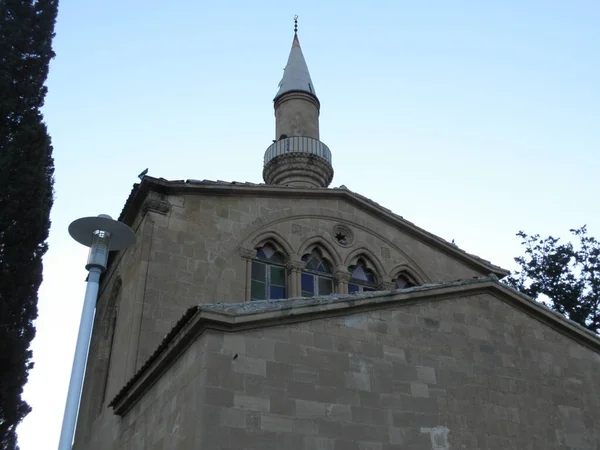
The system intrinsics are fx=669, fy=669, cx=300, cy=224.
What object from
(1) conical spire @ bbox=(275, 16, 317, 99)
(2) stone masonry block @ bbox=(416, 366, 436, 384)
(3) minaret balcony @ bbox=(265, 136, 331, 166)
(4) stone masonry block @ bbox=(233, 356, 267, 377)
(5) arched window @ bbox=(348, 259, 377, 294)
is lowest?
(4) stone masonry block @ bbox=(233, 356, 267, 377)

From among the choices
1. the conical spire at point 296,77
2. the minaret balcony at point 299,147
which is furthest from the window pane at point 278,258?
the conical spire at point 296,77

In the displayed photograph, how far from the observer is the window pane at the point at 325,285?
15.4m

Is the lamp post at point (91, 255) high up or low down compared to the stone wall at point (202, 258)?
down

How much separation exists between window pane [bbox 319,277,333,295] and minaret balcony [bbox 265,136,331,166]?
6972 mm

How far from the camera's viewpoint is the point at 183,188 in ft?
47.3

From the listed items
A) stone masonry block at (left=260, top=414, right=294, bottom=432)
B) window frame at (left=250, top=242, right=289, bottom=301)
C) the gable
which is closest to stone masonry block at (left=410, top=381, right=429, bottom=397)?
the gable

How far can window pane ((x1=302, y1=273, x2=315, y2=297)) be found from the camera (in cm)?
1517

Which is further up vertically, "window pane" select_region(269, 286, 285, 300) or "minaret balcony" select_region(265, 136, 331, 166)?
"minaret balcony" select_region(265, 136, 331, 166)

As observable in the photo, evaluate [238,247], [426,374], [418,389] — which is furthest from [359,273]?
[418,389]

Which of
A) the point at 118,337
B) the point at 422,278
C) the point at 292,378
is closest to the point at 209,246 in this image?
the point at 118,337

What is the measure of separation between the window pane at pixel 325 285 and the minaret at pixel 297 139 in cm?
495

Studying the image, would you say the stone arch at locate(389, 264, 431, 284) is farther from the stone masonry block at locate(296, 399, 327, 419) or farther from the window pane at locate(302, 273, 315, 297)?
the stone masonry block at locate(296, 399, 327, 419)

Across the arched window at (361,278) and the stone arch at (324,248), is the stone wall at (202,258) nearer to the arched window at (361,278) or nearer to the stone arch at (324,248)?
the stone arch at (324,248)

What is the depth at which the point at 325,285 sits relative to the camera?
1548 centimetres
